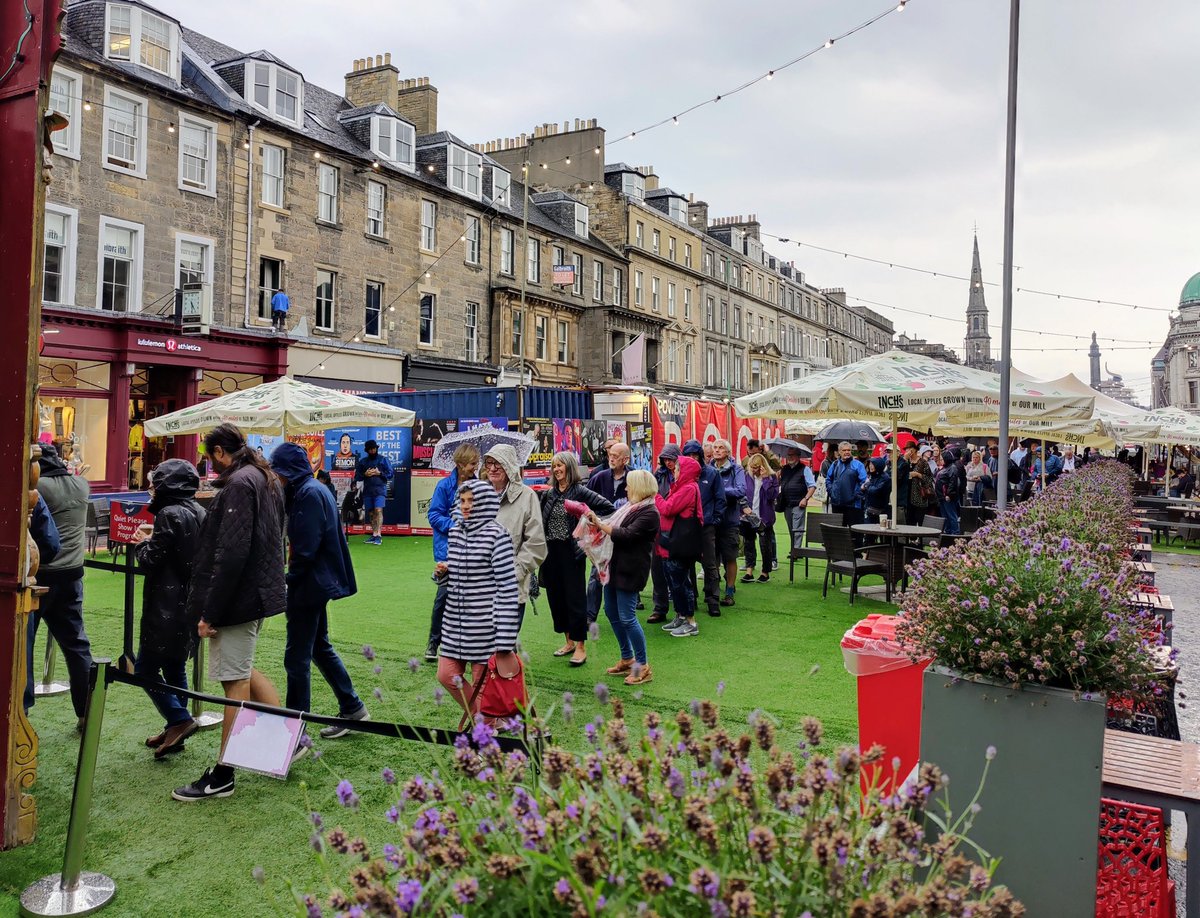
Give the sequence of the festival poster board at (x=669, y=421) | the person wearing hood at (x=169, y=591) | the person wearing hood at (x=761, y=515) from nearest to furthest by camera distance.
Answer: the person wearing hood at (x=169, y=591), the person wearing hood at (x=761, y=515), the festival poster board at (x=669, y=421)

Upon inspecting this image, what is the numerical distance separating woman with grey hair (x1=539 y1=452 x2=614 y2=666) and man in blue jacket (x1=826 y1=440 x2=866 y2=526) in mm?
6693

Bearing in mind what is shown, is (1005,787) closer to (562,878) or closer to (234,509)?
(562,878)

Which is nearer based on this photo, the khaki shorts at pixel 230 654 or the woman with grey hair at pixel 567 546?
the khaki shorts at pixel 230 654

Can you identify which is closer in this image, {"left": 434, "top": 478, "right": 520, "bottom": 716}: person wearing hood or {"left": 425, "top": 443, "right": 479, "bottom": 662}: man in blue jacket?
{"left": 434, "top": 478, "right": 520, "bottom": 716}: person wearing hood

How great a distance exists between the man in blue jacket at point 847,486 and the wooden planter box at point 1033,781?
10.5 m

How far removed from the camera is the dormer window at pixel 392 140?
1086 inches

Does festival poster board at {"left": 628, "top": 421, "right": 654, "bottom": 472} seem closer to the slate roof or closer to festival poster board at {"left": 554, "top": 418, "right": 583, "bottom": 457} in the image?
festival poster board at {"left": 554, "top": 418, "right": 583, "bottom": 457}

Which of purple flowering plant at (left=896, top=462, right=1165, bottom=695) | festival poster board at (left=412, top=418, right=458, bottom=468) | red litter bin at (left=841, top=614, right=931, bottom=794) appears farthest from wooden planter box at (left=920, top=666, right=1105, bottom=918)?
festival poster board at (left=412, top=418, right=458, bottom=468)

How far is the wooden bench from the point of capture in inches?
117

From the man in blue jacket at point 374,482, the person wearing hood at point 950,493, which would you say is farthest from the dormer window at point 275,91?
the person wearing hood at point 950,493

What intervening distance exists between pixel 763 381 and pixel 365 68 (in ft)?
121

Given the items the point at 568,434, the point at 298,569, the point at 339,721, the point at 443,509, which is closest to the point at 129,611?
the point at 298,569

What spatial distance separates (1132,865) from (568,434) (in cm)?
1667

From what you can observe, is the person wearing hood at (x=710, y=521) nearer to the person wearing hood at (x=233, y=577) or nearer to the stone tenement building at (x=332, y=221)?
the person wearing hood at (x=233, y=577)
